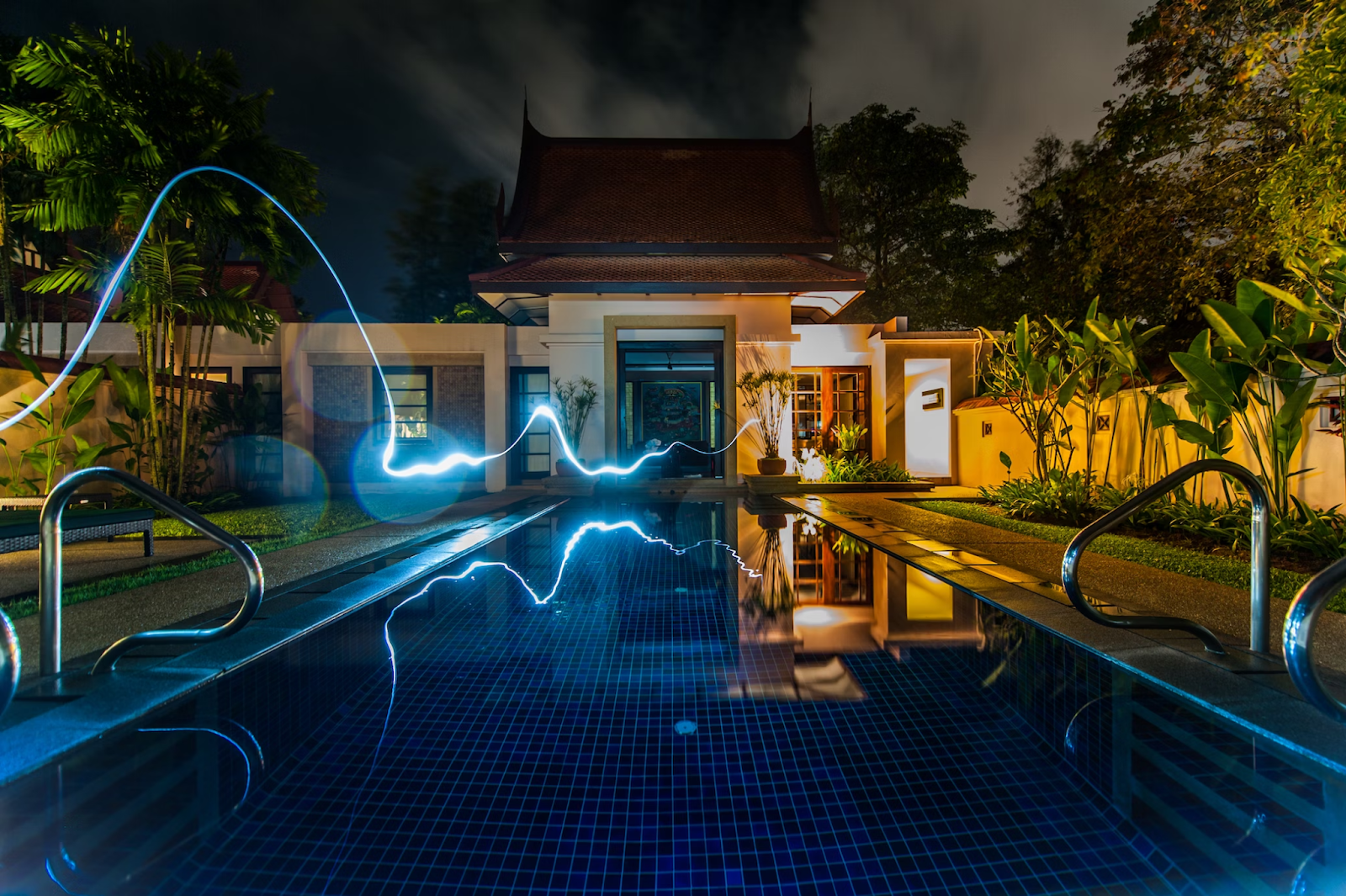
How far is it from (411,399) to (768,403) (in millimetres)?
7935

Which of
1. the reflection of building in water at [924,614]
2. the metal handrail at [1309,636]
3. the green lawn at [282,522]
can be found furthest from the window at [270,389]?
the metal handrail at [1309,636]

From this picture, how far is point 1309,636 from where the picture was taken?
1.62 meters

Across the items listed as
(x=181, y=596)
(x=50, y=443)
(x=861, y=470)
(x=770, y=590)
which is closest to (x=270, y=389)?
(x=50, y=443)

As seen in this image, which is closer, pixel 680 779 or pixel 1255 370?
pixel 680 779

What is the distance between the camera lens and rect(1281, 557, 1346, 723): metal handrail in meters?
1.63

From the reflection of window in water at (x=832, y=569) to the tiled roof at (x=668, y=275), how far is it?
6511 millimetres

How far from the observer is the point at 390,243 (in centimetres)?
2839

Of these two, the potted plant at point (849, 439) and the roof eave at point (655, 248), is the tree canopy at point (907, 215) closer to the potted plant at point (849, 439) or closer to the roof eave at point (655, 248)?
the roof eave at point (655, 248)

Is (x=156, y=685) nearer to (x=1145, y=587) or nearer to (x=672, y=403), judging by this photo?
(x=1145, y=587)

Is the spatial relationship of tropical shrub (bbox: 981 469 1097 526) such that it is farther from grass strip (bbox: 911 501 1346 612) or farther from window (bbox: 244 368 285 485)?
window (bbox: 244 368 285 485)

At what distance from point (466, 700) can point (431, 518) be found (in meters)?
5.92

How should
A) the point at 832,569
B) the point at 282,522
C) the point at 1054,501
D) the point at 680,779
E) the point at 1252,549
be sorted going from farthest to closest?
the point at 282,522
the point at 1054,501
the point at 832,569
the point at 1252,549
the point at 680,779

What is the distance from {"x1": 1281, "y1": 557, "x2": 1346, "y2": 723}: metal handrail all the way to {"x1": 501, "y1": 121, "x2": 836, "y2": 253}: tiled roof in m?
12.3

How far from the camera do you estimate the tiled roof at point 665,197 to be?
1329 centimetres
